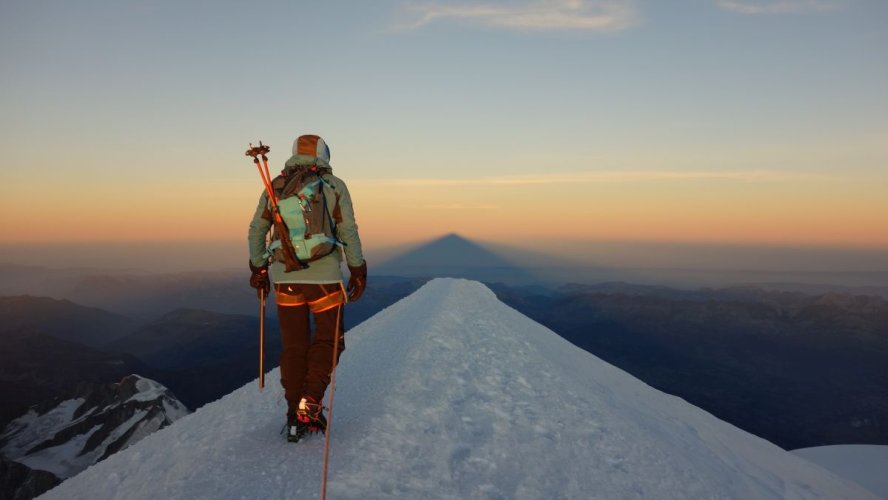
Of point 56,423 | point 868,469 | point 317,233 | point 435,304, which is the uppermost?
point 317,233

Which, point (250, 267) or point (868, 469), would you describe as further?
→ point (868, 469)

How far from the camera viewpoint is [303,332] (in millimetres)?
5488

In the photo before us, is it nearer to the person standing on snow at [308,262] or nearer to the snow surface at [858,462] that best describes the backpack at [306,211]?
the person standing on snow at [308,262]

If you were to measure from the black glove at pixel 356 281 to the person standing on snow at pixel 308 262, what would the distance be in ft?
0.34

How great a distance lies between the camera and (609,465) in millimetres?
5164

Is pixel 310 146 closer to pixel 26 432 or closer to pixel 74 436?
pixel 74 436

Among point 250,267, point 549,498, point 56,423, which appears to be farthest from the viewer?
point 56,423

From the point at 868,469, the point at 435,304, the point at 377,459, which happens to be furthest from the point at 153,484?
the point at 868,469

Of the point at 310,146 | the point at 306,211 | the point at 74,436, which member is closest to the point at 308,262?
the point at 306,211

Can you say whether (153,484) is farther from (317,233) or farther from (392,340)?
(392,340)

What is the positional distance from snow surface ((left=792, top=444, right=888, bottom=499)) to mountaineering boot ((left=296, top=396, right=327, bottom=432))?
23.6 meters

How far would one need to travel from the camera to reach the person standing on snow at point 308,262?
5.23 metres

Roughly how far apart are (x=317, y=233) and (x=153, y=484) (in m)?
2.73

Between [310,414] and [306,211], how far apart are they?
2090 mm
